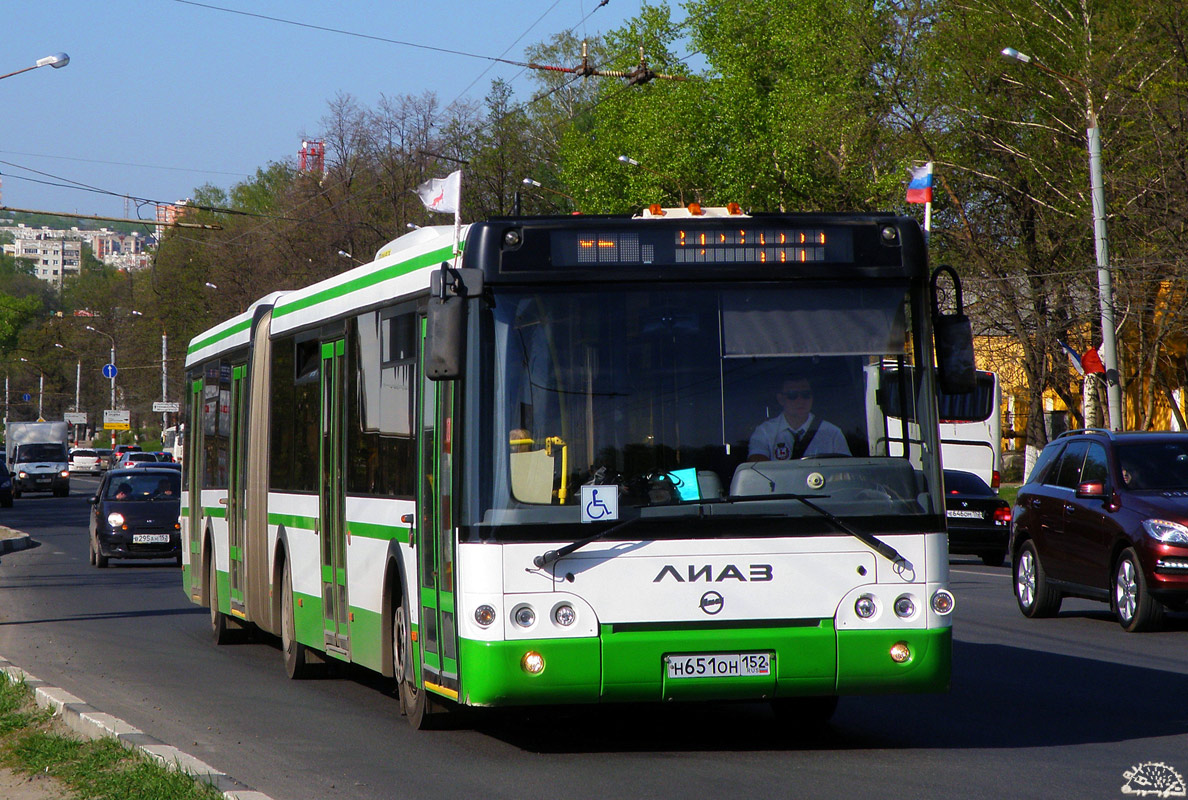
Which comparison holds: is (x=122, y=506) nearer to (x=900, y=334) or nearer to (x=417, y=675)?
(x=417, y=675)

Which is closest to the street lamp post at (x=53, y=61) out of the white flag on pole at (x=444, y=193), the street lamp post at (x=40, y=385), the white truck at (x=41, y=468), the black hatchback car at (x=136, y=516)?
the black hatchback car at (x=136, y=516)

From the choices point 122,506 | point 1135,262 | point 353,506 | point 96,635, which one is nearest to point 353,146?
point 1135,262

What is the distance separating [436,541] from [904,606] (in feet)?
7.47

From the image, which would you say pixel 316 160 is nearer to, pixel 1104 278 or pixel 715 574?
pixel 1104 278

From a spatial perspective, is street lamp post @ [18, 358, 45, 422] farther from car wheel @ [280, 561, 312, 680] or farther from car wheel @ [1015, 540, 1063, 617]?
car wheel @ [280, 561, 312, 680]

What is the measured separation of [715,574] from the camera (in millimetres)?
8227

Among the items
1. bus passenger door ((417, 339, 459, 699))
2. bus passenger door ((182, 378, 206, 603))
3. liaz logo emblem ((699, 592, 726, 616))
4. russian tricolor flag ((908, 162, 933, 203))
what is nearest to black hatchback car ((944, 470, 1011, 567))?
russian tricolor flag ((908, 162, 933, 203))

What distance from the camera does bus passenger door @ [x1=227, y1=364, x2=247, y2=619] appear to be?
1445 cm

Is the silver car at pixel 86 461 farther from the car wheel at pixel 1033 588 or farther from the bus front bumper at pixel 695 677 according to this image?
the bus front bumper at pixel 695 677

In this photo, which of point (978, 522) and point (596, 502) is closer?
point (596, 502)

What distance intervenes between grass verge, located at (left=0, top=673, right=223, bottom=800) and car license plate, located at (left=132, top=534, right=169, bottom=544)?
17.9 m

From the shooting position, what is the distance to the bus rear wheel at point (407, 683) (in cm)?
952

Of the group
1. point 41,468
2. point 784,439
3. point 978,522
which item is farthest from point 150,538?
point 41,468

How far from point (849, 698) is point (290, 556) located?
13.4 ft
